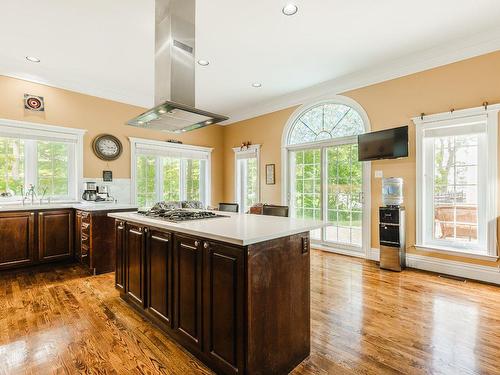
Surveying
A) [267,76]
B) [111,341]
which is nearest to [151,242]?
[111,341]

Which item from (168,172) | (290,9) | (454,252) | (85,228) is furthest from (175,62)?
(454,252)

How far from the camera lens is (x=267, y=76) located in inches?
174

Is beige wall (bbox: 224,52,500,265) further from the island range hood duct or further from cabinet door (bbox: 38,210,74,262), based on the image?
cabinet door (bbox: 38,210,74,262)

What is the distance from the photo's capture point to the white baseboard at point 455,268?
10.4 ft

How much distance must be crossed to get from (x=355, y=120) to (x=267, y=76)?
1668mm

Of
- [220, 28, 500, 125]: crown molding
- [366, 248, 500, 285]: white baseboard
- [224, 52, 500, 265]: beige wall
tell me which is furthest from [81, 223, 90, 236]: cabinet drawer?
[366, 248, 500, 285]: white baseboard

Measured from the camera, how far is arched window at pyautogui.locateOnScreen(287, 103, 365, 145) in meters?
4.50

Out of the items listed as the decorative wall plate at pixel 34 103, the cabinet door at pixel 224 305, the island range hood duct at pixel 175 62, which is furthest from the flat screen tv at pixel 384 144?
the decorative wall plate at pixel 34 103

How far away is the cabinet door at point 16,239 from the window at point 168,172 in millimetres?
1768

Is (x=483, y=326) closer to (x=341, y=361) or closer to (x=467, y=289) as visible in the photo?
(x=467, y=289)

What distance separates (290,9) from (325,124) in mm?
2444

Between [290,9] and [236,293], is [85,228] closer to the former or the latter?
[236,293]

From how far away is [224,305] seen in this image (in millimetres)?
1534

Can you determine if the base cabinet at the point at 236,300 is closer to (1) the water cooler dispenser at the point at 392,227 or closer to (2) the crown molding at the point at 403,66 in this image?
(1) the water cooler dispenser at the point at 392,227
